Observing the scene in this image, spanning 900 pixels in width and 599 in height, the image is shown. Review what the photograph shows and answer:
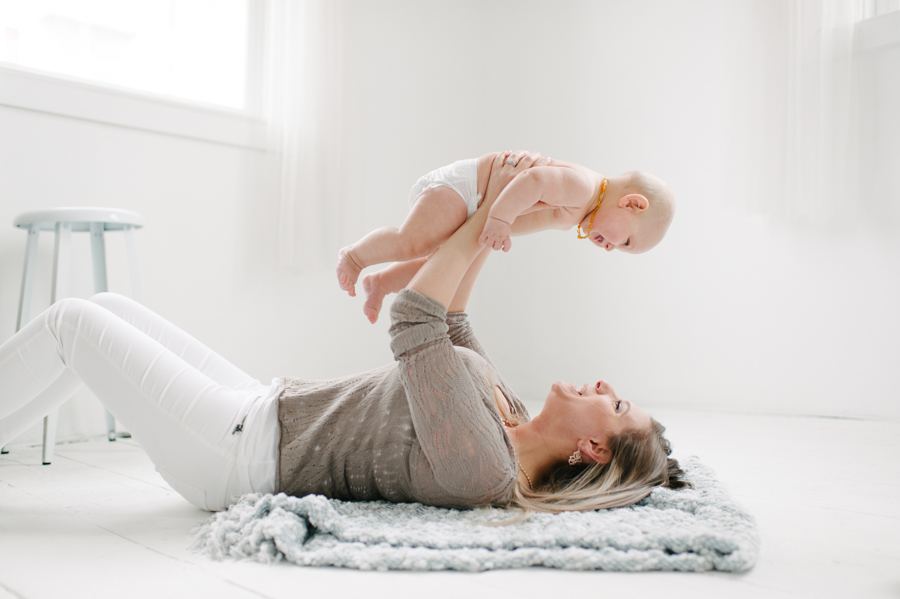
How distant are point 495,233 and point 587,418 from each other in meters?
0.41

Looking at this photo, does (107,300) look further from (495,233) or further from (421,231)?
(495,233)

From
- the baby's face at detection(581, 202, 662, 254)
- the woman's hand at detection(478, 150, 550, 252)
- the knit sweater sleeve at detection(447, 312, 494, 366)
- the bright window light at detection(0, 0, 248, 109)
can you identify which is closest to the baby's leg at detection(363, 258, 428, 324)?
the knit sweater sleeve at detection(447, 312, 494, 366)

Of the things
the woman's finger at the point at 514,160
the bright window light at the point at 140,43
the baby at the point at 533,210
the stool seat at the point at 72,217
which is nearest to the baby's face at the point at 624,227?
the baby at the point at 533,210

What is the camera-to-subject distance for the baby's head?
136 cm

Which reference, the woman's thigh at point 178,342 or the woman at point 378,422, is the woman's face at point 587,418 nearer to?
the woman at point 378,422

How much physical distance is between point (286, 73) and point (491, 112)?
1273mm

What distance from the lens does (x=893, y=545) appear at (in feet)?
3.80

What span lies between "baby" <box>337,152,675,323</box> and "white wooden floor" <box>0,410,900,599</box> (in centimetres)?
57

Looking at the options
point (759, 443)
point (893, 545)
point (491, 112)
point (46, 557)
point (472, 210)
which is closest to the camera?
point (46, 557)

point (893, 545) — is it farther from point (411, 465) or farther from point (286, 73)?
point (286, 73)

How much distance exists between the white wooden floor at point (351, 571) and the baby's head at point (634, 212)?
0.62m

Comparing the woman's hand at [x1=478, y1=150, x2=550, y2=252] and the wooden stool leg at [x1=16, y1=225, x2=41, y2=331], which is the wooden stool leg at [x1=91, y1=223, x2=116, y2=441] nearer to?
the wooden stool leg at [x1=16, y1=225, x2=41, y2=331]

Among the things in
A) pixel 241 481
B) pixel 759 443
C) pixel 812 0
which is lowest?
pixel 759 443

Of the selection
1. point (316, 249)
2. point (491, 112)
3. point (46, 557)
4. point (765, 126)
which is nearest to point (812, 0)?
point (765, 126)
